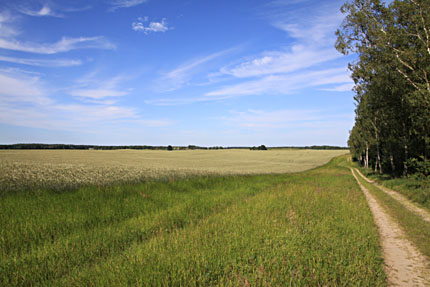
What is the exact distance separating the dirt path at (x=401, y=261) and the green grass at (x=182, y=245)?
0.30m

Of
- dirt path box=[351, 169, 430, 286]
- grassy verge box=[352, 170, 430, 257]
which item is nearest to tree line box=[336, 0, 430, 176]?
grassy verge box=[352, 170, 430, 257]

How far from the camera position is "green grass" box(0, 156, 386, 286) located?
475 cm

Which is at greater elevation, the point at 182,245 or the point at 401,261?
the point at 182,245

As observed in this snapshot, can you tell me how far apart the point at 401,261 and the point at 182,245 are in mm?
5563

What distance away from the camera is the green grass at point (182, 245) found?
15.6 ft

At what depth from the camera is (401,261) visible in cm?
605

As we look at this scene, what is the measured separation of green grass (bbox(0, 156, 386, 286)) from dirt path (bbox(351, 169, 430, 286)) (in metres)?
0.30

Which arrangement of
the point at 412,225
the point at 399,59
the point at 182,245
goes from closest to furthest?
the point at 182,245 → the point at 412,225 → the point at 399,59

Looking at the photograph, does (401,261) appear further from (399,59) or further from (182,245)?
(399,59)

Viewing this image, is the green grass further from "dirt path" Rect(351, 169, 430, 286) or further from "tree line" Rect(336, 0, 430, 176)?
"tree line" Rect(336, 0, 430, 176)

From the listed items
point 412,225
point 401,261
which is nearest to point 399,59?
point 412,225

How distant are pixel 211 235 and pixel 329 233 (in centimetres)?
354

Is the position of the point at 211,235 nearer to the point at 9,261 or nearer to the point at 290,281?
the point at 290,281

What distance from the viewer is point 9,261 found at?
5.60m
